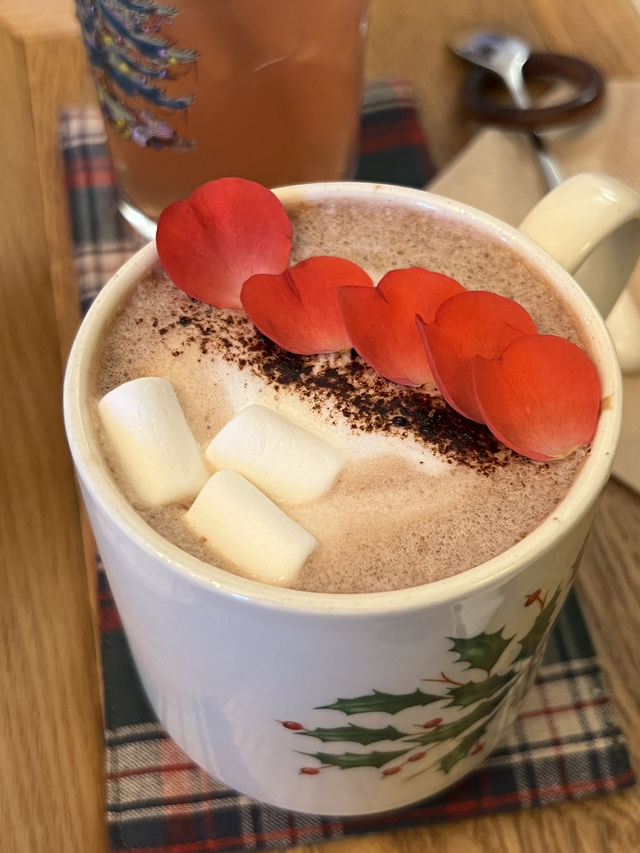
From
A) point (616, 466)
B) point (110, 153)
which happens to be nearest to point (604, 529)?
point (616, 466)

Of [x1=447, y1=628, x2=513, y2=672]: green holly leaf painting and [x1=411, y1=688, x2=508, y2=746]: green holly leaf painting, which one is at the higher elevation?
[x1=447, y1=628, x2=513, y2=672]: green holly leaf painting

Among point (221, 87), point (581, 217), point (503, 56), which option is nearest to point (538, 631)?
point (581, 217)

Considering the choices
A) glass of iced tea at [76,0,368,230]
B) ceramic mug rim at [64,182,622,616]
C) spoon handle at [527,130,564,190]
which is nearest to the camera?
ceramic mug rim at [64,182,622,616]

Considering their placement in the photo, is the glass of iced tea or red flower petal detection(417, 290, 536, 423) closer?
red flower petal detection(417, 290, 536, 423)

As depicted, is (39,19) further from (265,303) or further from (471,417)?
(471,417)

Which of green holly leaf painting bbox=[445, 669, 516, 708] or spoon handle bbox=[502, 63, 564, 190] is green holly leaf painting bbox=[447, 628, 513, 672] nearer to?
green holly leaf painting bbox=[445, 669, 516, 708]

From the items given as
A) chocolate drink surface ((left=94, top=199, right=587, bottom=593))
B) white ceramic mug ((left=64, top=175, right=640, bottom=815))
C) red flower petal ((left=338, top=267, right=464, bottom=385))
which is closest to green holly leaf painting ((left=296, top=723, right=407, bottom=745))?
white ceramic mug ((left=64, top=175, right=640, bottom=815))

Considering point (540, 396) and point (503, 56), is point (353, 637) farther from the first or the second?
point (503, 56)
